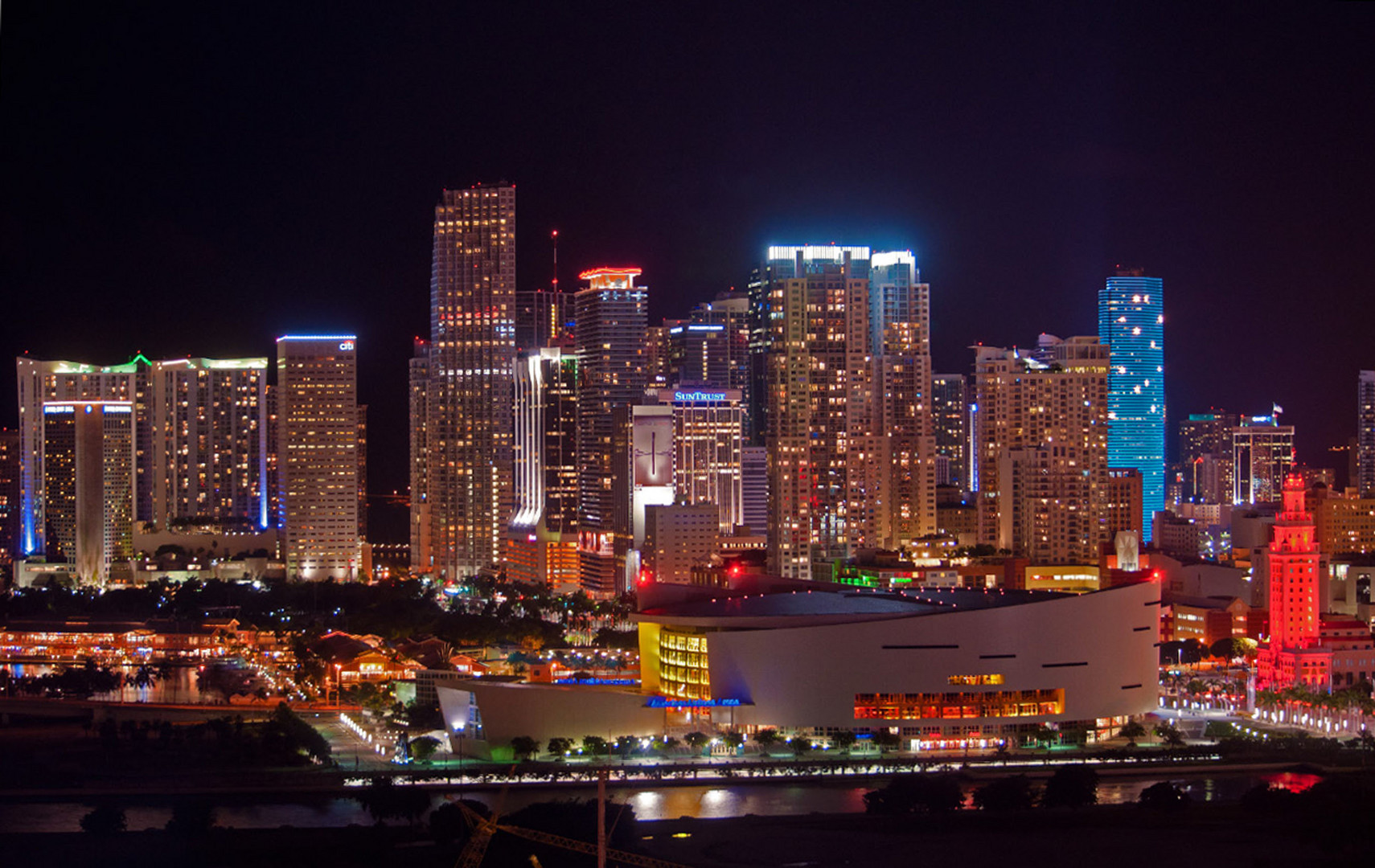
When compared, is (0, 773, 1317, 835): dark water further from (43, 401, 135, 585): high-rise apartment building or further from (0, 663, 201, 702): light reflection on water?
(43, 401, 135, 585): high-rise apartment building

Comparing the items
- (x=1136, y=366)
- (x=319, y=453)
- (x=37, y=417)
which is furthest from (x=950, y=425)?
(x=37, y=417)

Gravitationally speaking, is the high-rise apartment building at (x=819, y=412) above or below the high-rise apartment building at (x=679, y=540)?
above

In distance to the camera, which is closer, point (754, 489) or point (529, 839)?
point (529, 839)

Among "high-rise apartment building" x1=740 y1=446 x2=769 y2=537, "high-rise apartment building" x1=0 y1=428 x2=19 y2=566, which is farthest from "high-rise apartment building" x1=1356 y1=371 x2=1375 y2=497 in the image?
"high-rise apartment building" x1=0 y1=428 x2=19 y2=566

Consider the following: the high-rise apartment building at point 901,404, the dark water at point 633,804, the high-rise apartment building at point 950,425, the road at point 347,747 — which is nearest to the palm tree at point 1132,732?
the dark water at point 633,804

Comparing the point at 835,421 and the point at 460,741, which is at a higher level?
the point at 835,421

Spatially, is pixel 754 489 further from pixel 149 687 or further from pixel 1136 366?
pixel 149 687

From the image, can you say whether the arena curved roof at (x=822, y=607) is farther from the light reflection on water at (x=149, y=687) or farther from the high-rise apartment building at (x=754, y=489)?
the high-rise apartment building at (x=754, y=489)
